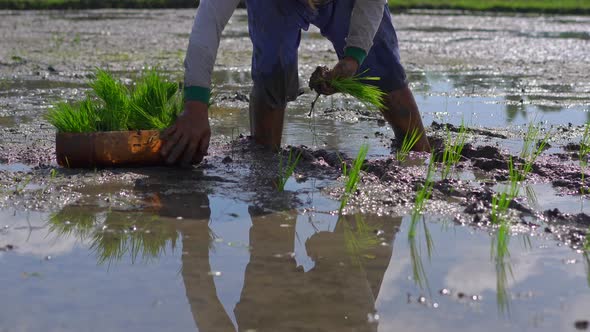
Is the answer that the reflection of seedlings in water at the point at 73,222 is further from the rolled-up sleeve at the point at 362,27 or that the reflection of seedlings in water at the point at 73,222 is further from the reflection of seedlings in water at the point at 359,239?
the rolled-up sleeve at the point at 362,27

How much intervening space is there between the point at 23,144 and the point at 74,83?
2569mm

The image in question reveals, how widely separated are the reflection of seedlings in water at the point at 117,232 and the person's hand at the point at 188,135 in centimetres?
57

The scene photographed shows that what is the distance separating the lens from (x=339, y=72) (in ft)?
13.3

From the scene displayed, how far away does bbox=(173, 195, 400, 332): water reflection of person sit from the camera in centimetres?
238

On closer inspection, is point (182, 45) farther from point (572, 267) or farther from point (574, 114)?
point (572, 267)

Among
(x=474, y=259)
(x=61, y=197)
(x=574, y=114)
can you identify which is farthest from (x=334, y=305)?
(x=574, y=114)

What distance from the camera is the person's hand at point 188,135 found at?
375cm

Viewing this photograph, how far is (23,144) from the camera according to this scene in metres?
4.64

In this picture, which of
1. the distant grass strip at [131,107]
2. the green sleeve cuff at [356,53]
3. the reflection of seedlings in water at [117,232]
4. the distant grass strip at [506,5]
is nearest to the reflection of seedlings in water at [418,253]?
the reflection of seedlings in water at [117,232]

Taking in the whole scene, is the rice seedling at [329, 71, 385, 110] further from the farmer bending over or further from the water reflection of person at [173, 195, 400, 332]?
the water reflection of person at [173, 195, 400, 332]

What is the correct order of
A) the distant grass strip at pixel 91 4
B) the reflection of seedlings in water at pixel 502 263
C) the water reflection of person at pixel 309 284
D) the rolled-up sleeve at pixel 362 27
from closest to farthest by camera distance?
1. the water reflection of person at pixel 309 284
2. the reflection of seedlings in water at pixel 502 263
3. the rolled-up sleeve at pixel 362 27
4. the distant grass strip at pixel 91 4

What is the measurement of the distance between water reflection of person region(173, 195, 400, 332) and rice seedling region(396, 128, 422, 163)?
1026mm

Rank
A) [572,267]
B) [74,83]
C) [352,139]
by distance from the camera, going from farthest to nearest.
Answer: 1. [74,83]
2. [352,139]
3. [572,267]

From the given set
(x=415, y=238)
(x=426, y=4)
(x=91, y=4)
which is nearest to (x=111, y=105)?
(x=415, y=238)
